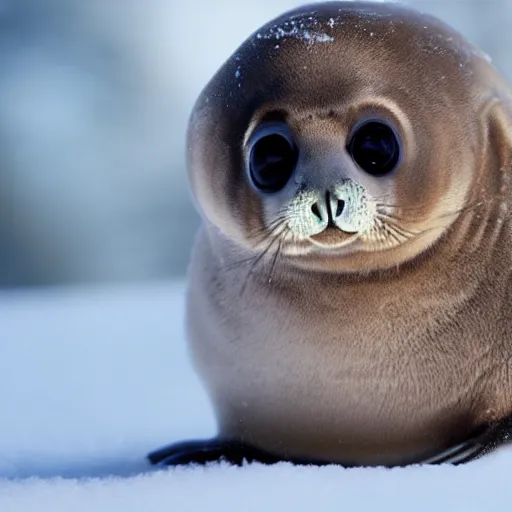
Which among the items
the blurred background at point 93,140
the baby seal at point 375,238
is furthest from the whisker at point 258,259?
the blurred background at point 93,140

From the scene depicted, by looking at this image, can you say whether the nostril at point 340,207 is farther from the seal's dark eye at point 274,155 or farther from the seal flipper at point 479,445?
the seal flipper at point 479,445

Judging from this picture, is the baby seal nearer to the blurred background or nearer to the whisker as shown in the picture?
the whisker

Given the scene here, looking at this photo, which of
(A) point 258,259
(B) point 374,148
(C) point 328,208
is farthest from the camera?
(A) point 258,259

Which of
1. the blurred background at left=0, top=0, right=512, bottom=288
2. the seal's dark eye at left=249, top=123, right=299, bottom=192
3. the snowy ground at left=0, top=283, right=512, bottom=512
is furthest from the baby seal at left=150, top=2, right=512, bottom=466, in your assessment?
the blurred background at left=0, top=0, right=512, bottom=288

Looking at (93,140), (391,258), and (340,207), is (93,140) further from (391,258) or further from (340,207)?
(340,207)

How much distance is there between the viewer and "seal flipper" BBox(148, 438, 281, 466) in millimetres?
1858

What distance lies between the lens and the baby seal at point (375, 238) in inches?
64.6

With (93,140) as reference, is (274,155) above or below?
below

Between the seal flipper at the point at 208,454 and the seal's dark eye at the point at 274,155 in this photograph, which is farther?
the seal flipper at the point at 208,454

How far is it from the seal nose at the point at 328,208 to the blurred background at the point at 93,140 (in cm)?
566

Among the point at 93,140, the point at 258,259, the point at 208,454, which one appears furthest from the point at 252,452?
the point at 93,140

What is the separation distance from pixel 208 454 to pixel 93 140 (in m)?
6.64

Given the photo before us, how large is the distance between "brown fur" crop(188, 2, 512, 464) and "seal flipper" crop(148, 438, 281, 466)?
10 cm

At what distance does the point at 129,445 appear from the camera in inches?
78.2
